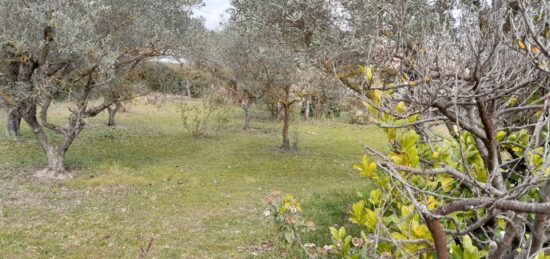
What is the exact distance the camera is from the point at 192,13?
15.9 meters

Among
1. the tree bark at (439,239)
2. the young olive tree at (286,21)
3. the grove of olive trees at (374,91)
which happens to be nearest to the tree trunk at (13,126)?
the grove of olive trees at (374,91)

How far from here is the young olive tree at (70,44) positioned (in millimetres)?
11750

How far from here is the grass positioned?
327 inches

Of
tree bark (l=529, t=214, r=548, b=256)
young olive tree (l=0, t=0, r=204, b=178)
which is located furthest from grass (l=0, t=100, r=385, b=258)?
tree bark (l=529, t=214, r=548, b=256)

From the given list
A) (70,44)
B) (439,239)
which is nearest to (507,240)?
(439,239)

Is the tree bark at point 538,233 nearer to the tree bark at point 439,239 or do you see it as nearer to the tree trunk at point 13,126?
the tree bark at point 439,239

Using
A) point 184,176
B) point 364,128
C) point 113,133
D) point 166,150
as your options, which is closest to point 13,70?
point 184,176

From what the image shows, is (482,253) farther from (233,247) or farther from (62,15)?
(62,15)

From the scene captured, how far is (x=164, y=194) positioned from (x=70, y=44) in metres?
A: 4.79

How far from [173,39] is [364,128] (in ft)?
64.4

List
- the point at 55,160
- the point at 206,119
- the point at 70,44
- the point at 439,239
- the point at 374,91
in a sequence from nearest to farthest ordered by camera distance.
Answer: the point at 439,239 < the point at 374,91 < the point at 70,44 < the point at 55,160 < the point at 206,119

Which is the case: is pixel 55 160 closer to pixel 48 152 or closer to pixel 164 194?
pixel 48 152

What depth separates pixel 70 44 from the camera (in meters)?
11.9

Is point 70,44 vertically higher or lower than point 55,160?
higher
